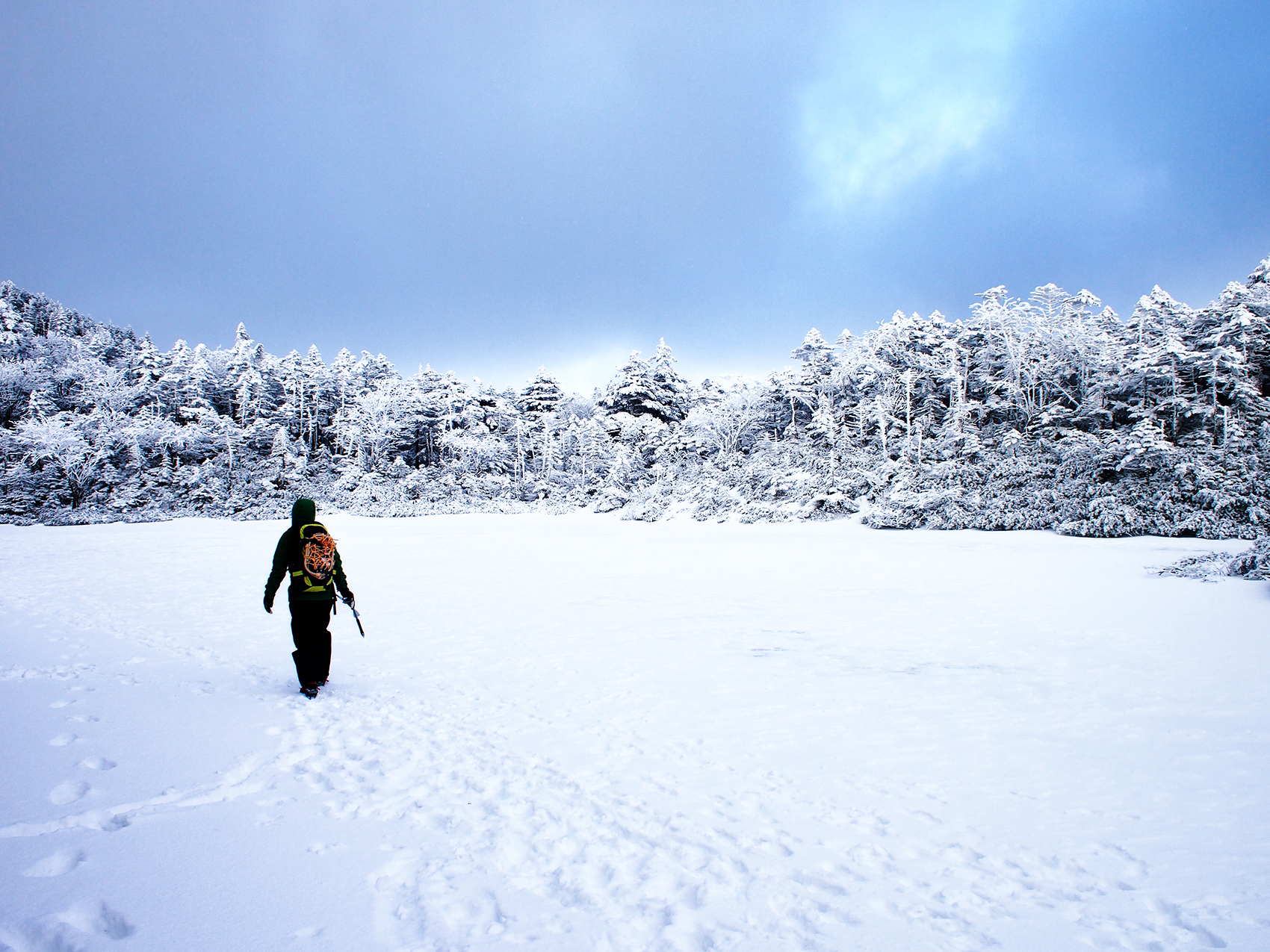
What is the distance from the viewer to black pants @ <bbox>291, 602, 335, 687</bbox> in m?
4.83

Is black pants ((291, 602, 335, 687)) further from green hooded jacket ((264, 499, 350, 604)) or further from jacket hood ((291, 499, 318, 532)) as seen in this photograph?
jacket hood ((291, 499, 318, 532))

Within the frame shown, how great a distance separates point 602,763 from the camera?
3.57 metres

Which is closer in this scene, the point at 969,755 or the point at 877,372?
the point at 969,755

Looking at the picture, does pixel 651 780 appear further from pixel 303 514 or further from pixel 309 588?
pixel 303 514

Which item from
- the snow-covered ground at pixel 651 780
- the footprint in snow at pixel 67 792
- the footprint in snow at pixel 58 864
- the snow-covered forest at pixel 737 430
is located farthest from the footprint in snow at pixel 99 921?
the snow-covered forest at pixel 737 430

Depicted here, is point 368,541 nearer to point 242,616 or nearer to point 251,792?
point 242,616

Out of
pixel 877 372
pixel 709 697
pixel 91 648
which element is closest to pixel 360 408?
pixel 877 372

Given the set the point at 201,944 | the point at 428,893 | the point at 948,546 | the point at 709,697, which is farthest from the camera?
the point at 948,546

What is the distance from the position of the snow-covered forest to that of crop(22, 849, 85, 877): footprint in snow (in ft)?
60.1

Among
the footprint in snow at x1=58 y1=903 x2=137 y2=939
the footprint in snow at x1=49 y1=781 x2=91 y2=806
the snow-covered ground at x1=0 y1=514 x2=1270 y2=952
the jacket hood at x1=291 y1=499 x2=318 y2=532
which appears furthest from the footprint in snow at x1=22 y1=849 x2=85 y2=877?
the jacket hood at x1=291 y1=499 x2=318 y2=532

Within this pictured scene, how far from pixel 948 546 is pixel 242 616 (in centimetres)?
1475

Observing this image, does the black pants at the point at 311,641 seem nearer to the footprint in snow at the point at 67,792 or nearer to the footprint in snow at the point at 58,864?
the footprint in snow at the point at 67,792

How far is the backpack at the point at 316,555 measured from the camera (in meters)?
4.85

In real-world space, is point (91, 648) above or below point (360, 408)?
below
